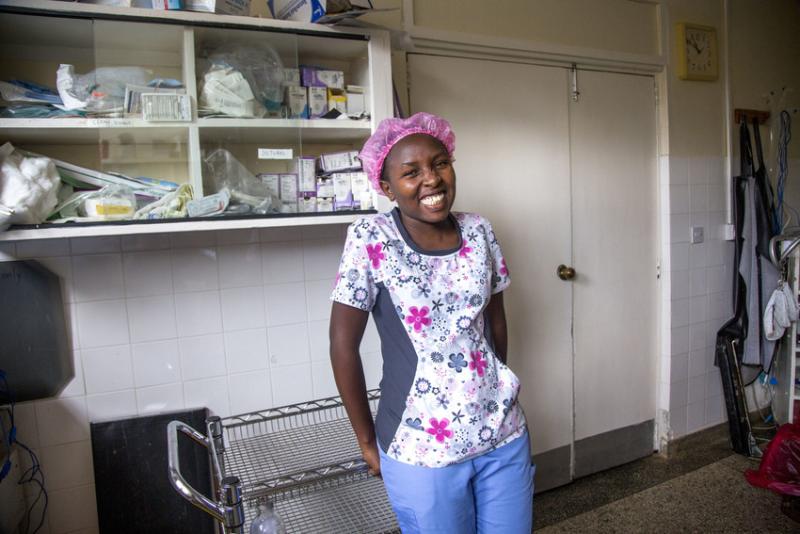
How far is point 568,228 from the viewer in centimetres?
272

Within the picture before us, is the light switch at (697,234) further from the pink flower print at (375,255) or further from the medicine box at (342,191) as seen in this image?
the pink flower print at (375,255)

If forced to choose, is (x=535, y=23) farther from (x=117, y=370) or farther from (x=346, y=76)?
(x=117, y=370)

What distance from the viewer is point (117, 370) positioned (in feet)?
6.13

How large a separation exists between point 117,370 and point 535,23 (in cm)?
227

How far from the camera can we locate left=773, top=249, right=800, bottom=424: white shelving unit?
9.84 ft

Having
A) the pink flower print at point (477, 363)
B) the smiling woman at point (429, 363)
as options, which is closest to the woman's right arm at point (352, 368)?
the smiling woman at point (429, 363)

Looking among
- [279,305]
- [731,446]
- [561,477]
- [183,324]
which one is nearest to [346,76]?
[279,305]

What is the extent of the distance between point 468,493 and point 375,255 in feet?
1.99

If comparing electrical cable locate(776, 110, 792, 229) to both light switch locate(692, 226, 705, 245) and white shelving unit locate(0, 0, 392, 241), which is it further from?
white shelving unit locate(0, 0, 392, 241)

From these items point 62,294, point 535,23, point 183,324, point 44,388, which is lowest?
point 44,388

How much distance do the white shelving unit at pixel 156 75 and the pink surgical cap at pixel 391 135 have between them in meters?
0.36

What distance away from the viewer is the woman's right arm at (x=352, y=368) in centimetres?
136

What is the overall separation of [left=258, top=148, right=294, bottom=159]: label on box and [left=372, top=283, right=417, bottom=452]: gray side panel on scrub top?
69cm

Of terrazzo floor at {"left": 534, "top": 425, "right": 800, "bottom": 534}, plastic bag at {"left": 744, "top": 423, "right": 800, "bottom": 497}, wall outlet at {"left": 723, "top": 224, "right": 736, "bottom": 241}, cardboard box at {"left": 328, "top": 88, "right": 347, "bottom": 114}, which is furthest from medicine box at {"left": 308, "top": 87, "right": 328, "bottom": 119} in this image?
wall outlet at {"left": 723, "top": 224, "right": 736, "bottom": 241}
